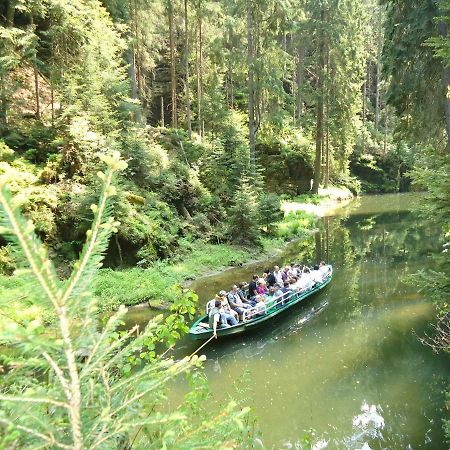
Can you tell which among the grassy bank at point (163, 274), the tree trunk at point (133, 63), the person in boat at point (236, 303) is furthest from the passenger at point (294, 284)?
the tree trunk at point (133, 63)

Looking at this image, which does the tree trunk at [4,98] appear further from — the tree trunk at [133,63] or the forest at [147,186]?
the tree trunk at [133,63]

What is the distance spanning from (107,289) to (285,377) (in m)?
6.40

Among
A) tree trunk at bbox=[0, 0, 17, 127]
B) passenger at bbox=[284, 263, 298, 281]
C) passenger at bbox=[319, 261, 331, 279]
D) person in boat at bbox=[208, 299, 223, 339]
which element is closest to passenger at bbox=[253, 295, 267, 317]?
person in boat at bbox=[208, 299, 223, 339]

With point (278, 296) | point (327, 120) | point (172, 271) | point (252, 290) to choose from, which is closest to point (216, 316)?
point (278, 296)

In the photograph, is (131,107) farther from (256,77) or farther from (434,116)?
(434,116)

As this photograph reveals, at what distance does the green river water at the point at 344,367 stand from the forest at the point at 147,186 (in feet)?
1.99

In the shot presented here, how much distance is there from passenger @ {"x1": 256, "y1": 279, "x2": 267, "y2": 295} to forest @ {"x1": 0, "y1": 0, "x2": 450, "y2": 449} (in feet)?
7.88

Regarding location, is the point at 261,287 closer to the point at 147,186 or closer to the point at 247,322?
the point at 247,322

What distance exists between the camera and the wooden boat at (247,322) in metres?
9.77

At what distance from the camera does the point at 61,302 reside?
1462 mm

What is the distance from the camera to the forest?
1594 mm

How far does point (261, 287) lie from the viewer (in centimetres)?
1252

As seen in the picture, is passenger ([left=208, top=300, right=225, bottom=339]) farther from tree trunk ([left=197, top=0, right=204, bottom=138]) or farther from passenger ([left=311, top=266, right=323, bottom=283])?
tree trunk ([left=197, top=0, right=204, bottom=138])

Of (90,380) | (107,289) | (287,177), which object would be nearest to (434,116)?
(107,289)
